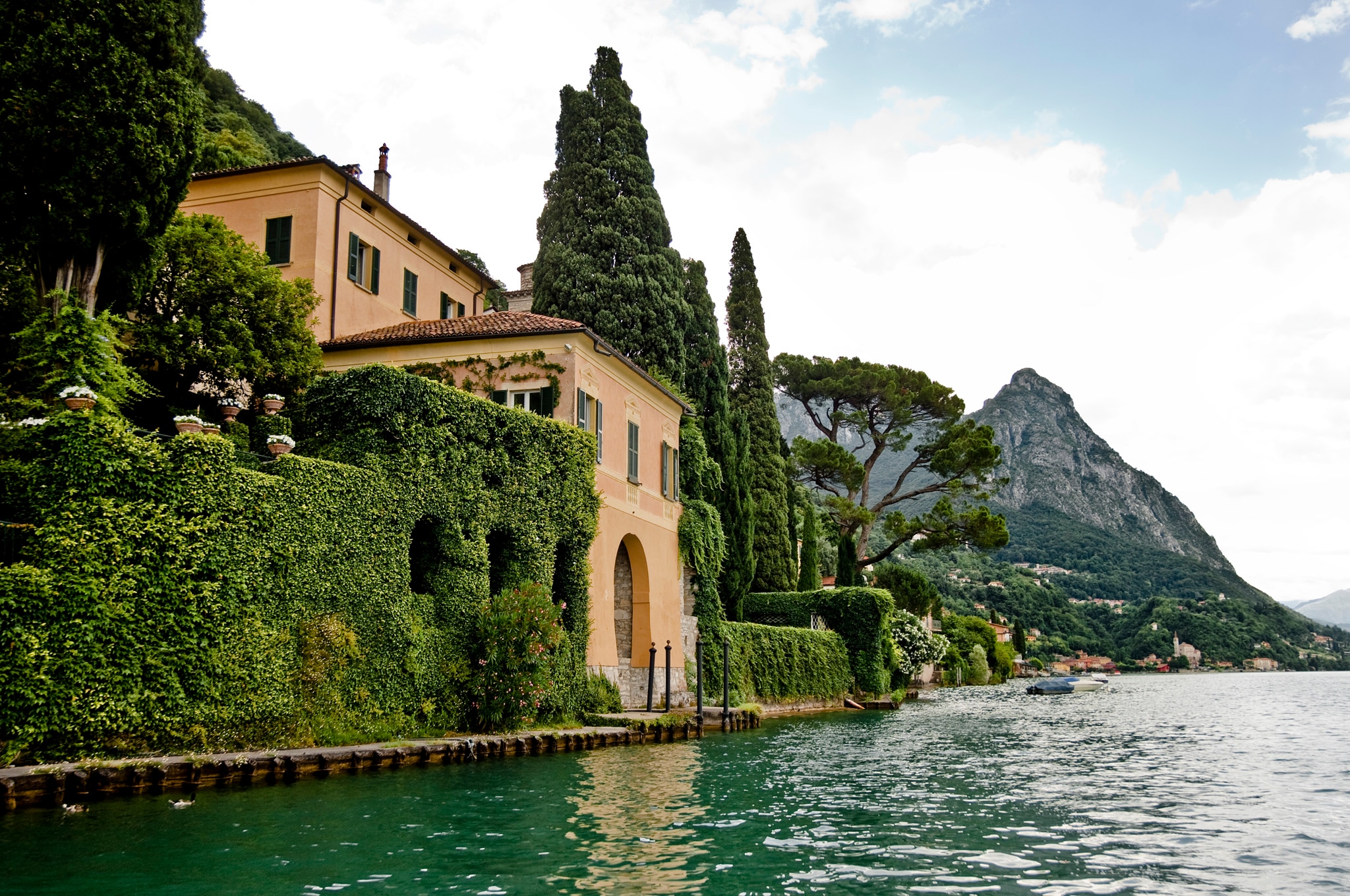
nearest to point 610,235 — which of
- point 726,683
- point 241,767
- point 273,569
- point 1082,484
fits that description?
point 726,683

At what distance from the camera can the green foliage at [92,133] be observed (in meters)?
15.1

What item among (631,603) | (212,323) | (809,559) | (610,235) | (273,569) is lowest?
(273,569)

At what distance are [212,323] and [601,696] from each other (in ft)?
36.4

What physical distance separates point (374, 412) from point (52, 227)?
5507mm

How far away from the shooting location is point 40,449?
1288 centimetres

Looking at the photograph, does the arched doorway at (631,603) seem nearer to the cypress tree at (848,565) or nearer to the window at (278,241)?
the window at (278,241)

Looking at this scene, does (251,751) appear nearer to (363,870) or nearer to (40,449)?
(40,449)

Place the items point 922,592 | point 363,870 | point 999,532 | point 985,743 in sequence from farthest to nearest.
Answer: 1. point 922,592
2. point 999,532
3. point 985,743
4. point 363,870

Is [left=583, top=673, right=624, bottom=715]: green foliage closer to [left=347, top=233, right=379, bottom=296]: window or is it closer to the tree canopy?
[left=347, top=233, right=379, bottom=296]: window

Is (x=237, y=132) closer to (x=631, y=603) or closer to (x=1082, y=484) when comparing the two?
(x=631, y=603)

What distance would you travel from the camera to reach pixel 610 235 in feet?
109

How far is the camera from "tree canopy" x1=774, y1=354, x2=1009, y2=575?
148 ft

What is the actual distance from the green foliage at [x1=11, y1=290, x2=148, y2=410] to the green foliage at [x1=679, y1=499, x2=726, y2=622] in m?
17.6

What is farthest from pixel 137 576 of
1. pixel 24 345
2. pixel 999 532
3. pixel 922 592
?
pixel 922 592
